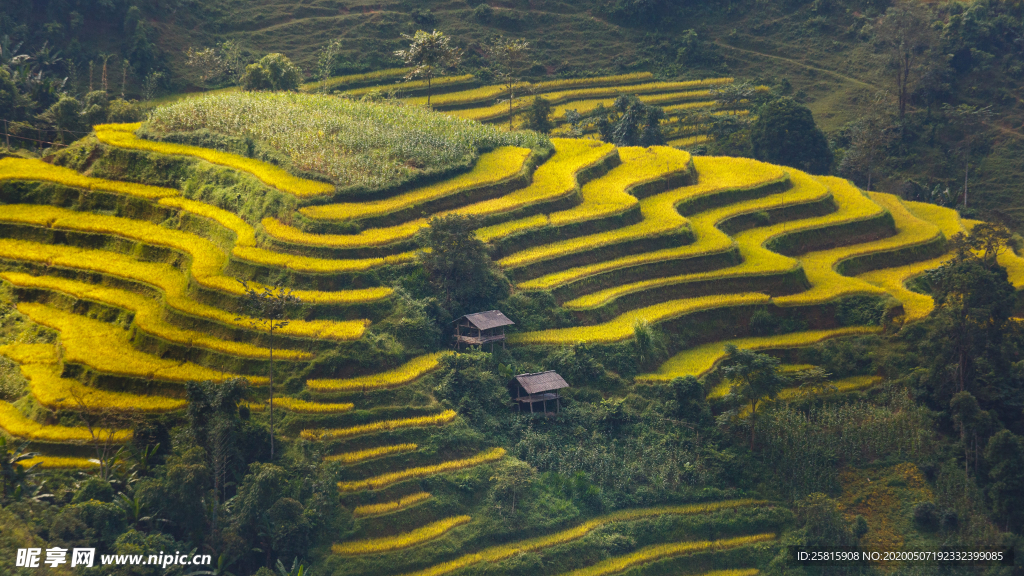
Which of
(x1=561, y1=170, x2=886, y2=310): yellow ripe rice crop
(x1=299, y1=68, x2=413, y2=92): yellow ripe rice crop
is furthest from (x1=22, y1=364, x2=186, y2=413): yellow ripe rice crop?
(x1=299, y1=68, x2=413, y2=92): yellow ripe rice crop

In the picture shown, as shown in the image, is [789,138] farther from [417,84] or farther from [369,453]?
[369,453]

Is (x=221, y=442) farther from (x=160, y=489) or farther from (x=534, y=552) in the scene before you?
(x=534, y=552)

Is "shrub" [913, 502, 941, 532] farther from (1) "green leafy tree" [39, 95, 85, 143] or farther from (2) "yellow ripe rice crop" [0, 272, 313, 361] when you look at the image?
(1) "green leafy tree" [39, 95, 85, 143]

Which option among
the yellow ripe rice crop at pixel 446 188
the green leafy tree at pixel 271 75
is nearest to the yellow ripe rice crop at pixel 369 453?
the yellow ripe rice crop at pixel 446 188

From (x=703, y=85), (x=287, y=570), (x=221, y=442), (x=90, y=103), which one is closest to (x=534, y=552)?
(x=287, y=570)

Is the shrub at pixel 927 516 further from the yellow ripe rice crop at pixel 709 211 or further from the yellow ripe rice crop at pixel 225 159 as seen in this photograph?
the yellow ripe rice crop at pixel 225 159

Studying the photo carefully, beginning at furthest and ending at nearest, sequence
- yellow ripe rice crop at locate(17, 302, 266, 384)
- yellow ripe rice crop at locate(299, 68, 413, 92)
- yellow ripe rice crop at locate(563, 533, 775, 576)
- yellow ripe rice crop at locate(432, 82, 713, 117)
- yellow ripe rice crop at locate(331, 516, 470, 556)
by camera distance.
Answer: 1. yellow ripe rice crop at locate(432, 82, 713, 117)
2. yellow ripe rice crop at locate(299, 68, 413, 92)
3. yellow ripe rice crop at locate(17, 302, 266, 384)
4. yellow ripe rice crop at locate(563, 533, 775, 576)
5. yellow ripe rice crop at locate(331, 516, 470, 556)

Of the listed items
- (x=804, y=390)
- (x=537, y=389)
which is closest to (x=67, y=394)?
(x=537, y=389)
